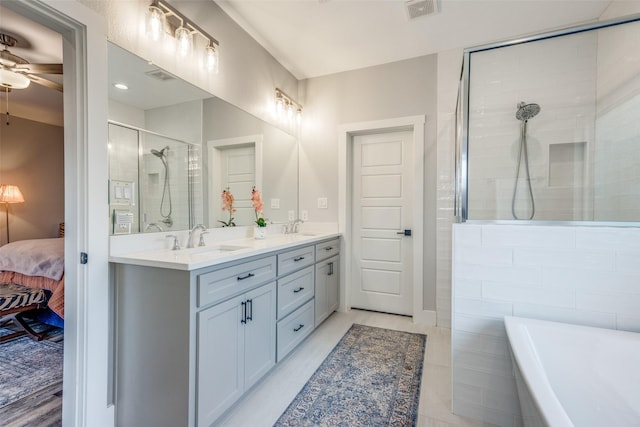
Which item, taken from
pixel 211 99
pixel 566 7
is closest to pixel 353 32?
pixel 211 99

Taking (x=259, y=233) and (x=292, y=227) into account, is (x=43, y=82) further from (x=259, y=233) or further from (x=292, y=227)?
(x=292, y=227)

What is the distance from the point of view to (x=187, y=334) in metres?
1.29

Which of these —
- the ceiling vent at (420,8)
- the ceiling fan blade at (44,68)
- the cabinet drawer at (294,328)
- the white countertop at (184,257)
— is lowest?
the cabinet drawer at (294,328)

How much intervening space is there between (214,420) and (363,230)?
2.27 metres

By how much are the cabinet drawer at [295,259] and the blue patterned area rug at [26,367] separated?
5.43 ft

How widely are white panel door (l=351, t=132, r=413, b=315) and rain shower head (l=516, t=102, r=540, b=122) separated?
95 cm

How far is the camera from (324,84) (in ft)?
10.7

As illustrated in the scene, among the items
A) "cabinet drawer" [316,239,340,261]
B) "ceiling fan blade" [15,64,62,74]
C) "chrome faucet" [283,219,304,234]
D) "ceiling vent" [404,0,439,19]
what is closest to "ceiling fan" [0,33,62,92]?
"ceiling fan blade" [15,64,62,74]

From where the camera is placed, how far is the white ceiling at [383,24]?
2.18 metres

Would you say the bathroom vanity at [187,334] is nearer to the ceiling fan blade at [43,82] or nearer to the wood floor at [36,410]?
the wood floor at [36,410]

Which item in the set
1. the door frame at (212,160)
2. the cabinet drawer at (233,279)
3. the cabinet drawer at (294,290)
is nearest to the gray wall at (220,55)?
the door frame at (212,160)

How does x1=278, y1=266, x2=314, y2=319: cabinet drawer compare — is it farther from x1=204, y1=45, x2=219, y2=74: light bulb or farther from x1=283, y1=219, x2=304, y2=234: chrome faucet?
x1=204, y1=45, x2=219, y2=74: light bulb

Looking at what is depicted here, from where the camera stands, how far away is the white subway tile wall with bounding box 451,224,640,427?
134cm

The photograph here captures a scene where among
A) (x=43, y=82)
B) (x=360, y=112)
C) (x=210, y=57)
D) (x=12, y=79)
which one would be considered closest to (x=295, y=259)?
(x=210, y=57)
